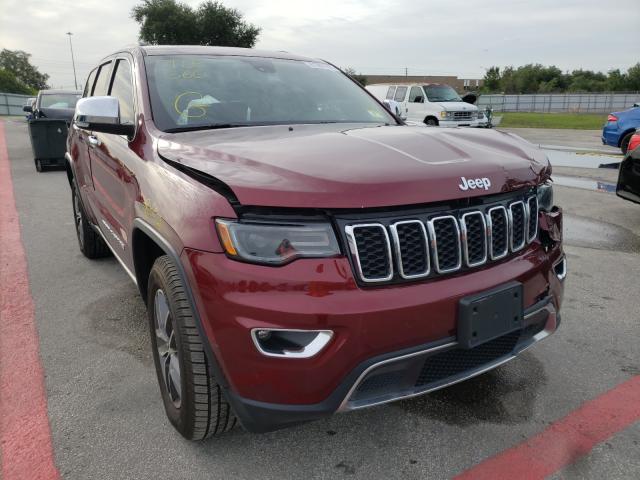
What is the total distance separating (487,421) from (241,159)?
1652 mm

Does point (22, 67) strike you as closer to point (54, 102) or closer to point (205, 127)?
point (54, 102)

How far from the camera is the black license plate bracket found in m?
1.93

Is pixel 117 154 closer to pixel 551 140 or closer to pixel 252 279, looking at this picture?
pixel 252 279

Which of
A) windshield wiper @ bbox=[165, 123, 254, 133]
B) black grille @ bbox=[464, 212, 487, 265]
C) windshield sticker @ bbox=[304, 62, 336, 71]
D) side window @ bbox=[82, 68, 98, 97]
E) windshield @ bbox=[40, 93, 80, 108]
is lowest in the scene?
black grille @ bbox=[464, 212, 487, 265]

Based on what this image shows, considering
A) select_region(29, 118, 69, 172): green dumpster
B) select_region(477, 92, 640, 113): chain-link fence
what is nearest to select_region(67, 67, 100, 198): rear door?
select_region(29, 118, 69, 172): green dumpster

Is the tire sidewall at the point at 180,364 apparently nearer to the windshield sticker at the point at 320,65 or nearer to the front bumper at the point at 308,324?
the front bumper at the point at 308,324

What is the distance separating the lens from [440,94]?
18562 mm

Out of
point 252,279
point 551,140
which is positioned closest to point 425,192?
point 252,279

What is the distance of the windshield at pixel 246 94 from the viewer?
111 inches

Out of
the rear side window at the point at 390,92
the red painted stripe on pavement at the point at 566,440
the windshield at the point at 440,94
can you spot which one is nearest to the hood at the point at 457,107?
the windshield at the point at 440,94

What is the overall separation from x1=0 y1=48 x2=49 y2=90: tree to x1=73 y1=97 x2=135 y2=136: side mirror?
101702 millimetres

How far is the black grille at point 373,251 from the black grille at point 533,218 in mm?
846

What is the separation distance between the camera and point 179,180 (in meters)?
2.10

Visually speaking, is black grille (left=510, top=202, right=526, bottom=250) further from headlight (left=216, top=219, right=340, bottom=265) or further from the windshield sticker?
the windshield sticker
